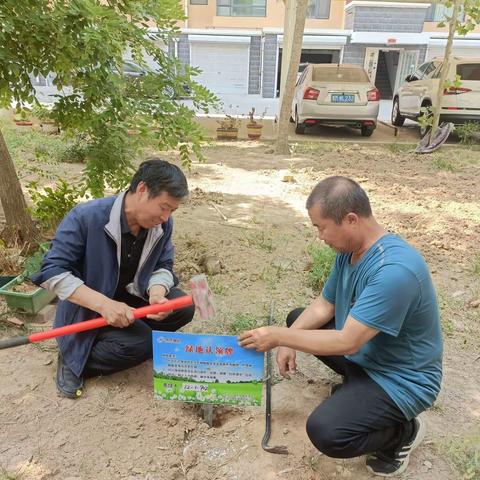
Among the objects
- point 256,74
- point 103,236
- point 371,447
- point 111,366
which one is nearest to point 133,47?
point 103,236

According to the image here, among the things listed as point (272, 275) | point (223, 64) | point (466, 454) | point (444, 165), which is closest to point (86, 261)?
point (272, 275)

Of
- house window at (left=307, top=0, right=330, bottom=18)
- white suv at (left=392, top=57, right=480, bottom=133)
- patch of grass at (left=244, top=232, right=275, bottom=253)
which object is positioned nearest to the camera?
patch of grass at (left=244, top=232, right=275, bottom=253)

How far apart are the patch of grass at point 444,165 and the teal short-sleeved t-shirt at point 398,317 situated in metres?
5.82

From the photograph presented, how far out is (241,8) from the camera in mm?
19797

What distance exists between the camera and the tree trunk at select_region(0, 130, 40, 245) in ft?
11.3

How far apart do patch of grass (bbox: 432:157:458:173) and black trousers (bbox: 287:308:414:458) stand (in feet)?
19.5

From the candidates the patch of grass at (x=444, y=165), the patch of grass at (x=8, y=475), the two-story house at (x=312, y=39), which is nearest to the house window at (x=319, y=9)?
the two-story house at (x=312, y=39)

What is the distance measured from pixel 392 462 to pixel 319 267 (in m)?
1.85

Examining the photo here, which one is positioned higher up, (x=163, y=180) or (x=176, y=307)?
(x=163, y=180)

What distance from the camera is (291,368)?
7.07ft

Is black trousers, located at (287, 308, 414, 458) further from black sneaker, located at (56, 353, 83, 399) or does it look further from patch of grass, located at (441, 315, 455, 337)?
patch of grass, located at (441, 315, 455, 337)

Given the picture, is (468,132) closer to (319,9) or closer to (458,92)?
(458,92)

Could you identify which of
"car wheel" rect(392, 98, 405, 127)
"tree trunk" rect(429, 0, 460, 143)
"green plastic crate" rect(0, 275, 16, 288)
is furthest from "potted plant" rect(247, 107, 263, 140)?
"green plastic crate" rect(0, 275, 16, 288)

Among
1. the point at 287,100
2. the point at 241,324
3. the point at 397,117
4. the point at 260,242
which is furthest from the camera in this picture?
the point at 397,117
